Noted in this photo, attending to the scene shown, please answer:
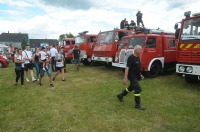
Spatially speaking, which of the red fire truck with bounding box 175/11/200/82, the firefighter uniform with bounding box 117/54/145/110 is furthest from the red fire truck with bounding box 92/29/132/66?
the firefighter uniform with bounding box 117/54/145/110

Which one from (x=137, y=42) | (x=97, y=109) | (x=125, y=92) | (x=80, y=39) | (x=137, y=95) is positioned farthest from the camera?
(x=80, y=39)

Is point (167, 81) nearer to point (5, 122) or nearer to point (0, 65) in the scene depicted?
point (5, 122)

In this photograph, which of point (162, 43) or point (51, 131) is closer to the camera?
point (51, 131)

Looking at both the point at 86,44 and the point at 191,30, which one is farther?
the point at 86,44

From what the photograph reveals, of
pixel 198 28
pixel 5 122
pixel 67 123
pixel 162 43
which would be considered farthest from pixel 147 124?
pixel 162 43

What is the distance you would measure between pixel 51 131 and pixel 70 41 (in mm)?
15611

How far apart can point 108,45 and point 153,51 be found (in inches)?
138

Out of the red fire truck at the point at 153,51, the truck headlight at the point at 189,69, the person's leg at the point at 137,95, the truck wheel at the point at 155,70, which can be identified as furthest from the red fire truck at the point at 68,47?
the person's leg at the point at 137,95

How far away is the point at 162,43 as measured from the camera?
1080 centimetres

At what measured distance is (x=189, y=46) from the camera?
8.05 metres

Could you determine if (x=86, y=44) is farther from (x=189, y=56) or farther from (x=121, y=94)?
(x=121, y=94)

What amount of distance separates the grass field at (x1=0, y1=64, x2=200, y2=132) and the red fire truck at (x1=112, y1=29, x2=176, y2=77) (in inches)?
70.6

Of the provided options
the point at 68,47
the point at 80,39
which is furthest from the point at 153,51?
the point at 68,47

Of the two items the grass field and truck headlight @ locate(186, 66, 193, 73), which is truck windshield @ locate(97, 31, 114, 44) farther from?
truck headlight @ locate(186, 66, 193, 73)
